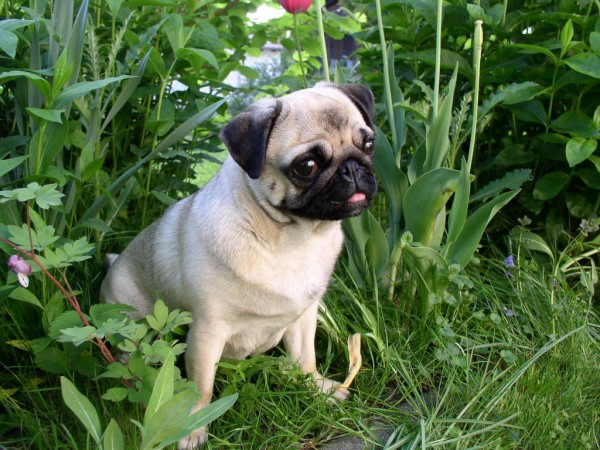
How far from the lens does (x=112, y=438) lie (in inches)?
58.9

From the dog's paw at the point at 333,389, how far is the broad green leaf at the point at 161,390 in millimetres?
809

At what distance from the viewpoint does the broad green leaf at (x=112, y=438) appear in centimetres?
149

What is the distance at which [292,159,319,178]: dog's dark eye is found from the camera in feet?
6.45

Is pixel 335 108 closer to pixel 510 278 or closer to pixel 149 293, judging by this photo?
pixel 149 293

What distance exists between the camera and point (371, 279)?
2.74m

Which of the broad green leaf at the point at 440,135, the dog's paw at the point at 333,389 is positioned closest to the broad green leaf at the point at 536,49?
the broad green leaf at the point at 440,135

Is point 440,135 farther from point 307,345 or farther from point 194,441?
point 194,441

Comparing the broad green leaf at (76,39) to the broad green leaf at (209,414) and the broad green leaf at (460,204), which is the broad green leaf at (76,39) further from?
the broad green leaf at (460,204)

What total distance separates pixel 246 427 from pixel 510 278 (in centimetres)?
151

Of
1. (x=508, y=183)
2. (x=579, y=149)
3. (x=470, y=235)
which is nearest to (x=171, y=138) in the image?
(x=470, y=235)

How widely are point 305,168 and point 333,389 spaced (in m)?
0.83

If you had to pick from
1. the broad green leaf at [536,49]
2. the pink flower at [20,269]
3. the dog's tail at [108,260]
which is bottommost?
the dog's tail at [108,260]

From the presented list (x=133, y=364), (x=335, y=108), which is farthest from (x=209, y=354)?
(x=335, y=108)

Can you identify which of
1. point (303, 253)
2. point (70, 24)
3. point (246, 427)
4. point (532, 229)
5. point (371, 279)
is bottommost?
point (532, 229)
